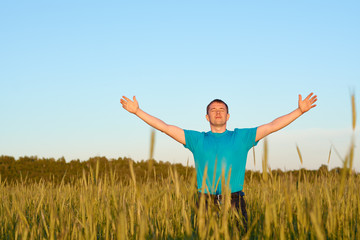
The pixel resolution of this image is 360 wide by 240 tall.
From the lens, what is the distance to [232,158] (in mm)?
3949

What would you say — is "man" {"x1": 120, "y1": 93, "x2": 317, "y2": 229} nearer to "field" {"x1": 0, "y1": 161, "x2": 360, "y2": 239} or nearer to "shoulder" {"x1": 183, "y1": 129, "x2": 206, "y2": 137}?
"shoulder" {"x1": 183, "y1": 129, "x2": 206, "y2": 137}

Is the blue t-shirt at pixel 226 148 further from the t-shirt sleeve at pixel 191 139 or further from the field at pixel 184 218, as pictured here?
the field at pixel 184 218

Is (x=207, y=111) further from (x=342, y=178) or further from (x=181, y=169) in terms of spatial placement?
(x=181, y=169)

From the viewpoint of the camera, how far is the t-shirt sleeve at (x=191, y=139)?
416cm

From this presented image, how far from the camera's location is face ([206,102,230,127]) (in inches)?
163

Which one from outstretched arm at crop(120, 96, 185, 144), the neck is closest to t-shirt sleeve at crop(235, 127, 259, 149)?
the neck

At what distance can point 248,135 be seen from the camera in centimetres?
413

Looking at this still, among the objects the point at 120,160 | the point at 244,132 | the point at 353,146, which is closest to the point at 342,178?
the point at 353,146

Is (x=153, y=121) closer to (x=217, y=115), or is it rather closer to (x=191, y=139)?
(x=191, y=139)

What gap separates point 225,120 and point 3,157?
1039cm

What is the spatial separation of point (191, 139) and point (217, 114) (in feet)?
1.50

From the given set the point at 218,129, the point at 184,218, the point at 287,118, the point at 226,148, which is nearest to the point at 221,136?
the point at 218,129

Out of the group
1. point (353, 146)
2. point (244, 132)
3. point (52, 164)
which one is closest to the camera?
point (353, 146)

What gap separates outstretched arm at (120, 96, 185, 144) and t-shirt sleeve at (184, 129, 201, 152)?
0.20ft
